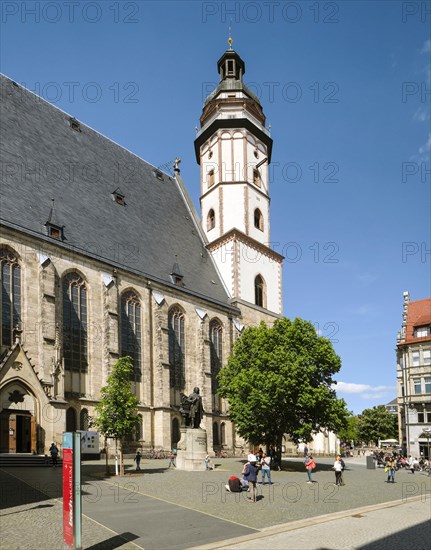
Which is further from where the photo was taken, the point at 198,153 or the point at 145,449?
the point at 198,153

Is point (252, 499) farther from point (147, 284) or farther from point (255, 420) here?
point (147, 284)

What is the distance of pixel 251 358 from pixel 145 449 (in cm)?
1026

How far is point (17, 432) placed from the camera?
31031 millimetres

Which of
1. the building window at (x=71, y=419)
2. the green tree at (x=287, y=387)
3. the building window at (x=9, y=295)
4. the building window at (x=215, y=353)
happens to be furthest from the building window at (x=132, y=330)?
the building window at (x=9, y=295)

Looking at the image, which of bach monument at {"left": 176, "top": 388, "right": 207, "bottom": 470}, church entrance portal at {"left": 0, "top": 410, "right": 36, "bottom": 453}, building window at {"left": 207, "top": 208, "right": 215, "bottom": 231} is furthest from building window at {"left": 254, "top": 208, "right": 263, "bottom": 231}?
church entrance portal at {"left": 0, "top": 410, "right": 36, "bottom": 453}

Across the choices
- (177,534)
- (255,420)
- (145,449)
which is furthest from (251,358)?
(177,534)

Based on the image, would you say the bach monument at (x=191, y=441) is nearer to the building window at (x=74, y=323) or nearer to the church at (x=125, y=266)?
the church at (x=125, y=266)

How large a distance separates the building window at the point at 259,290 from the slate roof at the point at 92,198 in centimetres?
437

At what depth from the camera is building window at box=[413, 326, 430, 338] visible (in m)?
58.9

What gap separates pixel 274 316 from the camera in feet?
176

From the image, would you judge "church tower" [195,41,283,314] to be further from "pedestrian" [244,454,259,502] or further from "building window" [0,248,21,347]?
"pedestrian" [244,454,259,502]

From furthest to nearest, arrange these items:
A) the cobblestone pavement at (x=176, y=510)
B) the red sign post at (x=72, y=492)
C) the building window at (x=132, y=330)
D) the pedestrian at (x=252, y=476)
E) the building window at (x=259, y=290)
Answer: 1. the building window at (x=259, y=290)
2. the building window at (x=132, y=330)
3. the pedestrian at (x=252, y=476)
4. the cobblestone pavement at (x=176, y=510)
5. the red sign post at (x=72, y=492)

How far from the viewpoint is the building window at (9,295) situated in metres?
31.8

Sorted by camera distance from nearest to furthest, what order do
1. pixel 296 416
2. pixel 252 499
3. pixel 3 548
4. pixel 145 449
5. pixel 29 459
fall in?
pixel 3 548
pixel 252 499
pixel 29 459
pixel 296 416
pixel 145 449
